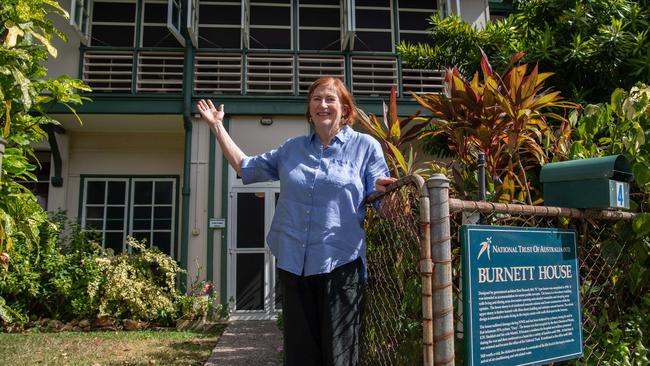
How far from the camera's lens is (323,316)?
1965mm

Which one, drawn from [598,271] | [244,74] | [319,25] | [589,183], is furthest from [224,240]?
[589,183]

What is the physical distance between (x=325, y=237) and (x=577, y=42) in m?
3.56

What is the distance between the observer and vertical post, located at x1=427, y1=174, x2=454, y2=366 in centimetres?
159

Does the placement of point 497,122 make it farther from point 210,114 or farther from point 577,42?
point 577,42

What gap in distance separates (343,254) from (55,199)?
829 cm

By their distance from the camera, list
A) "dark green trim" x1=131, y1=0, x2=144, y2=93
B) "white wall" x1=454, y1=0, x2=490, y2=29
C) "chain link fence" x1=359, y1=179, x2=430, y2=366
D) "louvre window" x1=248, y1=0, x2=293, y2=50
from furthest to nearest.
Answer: "white wall" x1=454, y1=0, x2=490, y2=29 < "louvre window" x1=248, y1=0, x2=293, y2=50 < "dark green trim" x1=131, y1=0, x2=144, y2=93 < "chain link fence" x1=359, y1=179, x2=430, y2=366

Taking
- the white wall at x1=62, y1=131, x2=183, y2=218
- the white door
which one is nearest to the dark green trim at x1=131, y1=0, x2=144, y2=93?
the white wall at x1=62, y1=131, x2=183, y2=218

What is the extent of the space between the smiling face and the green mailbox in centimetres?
107

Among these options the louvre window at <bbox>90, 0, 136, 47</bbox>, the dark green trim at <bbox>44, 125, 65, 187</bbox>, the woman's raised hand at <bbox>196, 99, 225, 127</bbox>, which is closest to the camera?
the woman's raised hand at <bbox>196, 99, 225, 127</bbox>

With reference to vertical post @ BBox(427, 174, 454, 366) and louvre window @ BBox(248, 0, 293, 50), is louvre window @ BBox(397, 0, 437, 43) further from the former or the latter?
vertical post @ BBox(427, 174, 454, 366)

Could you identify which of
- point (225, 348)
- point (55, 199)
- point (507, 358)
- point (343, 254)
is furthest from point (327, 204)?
point (55, 199)

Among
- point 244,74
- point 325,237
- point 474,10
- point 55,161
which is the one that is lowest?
point 325,237

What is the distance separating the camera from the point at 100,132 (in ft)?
29.7

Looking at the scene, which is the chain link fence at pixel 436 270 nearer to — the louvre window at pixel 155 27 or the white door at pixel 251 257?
the white door at pixel 251 257
